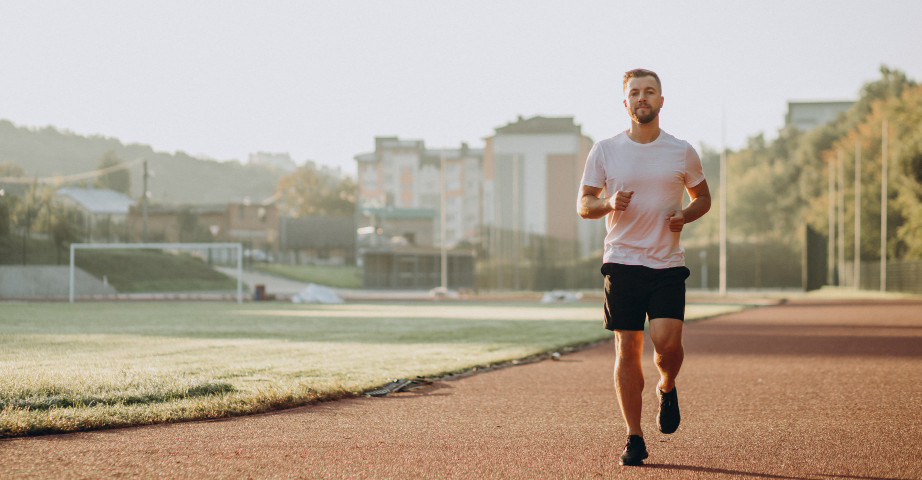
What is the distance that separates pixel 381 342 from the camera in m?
11.8

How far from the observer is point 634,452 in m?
4.08

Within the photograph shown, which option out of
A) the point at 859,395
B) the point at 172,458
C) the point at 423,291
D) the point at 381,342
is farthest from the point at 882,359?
the point at 423,291

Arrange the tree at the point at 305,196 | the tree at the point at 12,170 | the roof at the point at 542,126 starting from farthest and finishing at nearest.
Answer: the tree at the point at 305,196
the roof at the point at 542,126
the tree at the point at 12,170

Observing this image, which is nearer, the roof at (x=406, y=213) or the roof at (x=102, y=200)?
the roof at (x=102, y=200)

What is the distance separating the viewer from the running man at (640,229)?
4.13 metres

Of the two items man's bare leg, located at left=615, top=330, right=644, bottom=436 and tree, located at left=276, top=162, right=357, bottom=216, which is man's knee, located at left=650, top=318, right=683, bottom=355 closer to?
man's bare leg, located at left=615, top=330, right=644, bottom=436

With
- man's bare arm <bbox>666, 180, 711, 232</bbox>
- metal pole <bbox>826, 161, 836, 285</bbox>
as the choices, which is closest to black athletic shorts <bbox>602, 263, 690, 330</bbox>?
man's bare arm <bbox>666, 180, 711, 232</bbox>

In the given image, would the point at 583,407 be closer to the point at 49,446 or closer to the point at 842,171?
the point at 49,446

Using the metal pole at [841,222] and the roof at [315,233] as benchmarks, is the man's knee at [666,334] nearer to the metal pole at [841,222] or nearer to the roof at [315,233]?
the metal pole at [841,222]

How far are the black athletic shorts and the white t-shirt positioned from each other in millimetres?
38

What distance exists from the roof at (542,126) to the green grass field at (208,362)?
56860 millimetres

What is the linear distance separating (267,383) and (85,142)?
7237 centimetres

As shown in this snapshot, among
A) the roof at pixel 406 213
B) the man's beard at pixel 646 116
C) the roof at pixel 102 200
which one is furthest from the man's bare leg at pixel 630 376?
the roof at pixel 406 213

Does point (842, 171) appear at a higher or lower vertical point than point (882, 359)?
higher
